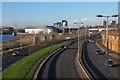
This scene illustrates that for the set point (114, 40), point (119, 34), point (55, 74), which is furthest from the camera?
point (114, 40)

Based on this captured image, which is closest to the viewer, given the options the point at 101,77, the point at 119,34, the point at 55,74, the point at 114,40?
the point at 101,77

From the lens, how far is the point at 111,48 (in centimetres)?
10144

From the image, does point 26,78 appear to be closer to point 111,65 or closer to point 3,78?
point 3,78

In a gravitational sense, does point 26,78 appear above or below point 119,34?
below

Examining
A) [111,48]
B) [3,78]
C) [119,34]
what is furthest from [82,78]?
[111,48]

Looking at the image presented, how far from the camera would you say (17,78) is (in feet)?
156

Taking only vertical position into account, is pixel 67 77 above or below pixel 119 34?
below

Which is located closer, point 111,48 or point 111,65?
point 111,65

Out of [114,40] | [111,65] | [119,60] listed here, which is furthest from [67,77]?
[114,40]

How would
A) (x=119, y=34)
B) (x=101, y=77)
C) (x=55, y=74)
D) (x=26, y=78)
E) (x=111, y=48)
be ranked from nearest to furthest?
(x=26, y=78), (x=101, y=77), (x=55, y=74), (x=119, y=34), (x=111, y=48)

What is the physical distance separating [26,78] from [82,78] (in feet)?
26.5

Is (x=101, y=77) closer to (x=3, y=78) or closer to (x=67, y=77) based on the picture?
(x=67, y=77)

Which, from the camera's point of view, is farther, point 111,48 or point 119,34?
point 111,48

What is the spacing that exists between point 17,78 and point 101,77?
12.8 metres
